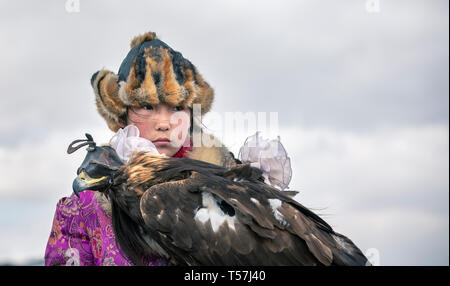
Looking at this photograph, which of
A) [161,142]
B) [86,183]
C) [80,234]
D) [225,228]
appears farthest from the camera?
[161,142]

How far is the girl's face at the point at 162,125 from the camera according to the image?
15.9 feet

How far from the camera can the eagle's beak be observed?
3707 mm

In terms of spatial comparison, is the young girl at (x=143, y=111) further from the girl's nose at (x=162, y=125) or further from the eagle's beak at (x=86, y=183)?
the eagle's beak at (x=86, y=183)

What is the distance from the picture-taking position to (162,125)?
4.87 metres

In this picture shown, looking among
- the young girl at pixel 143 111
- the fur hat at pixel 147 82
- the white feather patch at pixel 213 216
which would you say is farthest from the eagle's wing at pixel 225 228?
the fur hat at pixel 147 82

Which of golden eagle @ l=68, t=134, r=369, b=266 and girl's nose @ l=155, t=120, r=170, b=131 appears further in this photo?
girl's nose @ l=155, t=120, r=170, b=131

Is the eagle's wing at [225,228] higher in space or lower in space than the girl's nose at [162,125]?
lower

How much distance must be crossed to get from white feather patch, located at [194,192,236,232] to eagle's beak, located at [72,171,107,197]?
2.42ft

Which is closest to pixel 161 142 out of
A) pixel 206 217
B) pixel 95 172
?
pixel 95 172

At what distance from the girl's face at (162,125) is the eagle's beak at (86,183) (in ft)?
3.82

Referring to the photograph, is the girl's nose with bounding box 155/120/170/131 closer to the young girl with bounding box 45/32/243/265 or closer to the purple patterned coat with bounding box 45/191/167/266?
the young girl with bounding box 45/32/243/265

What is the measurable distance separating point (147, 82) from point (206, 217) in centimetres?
186

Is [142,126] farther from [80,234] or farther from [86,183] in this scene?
[86,183]

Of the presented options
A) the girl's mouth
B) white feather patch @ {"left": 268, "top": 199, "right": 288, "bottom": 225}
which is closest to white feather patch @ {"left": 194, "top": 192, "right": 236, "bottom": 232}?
white feather patch @ {"left": 268, "top": 199, "right": 288, "bottom": 225}
